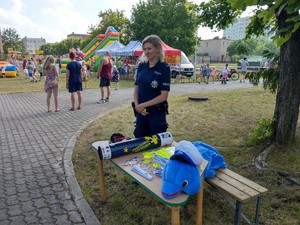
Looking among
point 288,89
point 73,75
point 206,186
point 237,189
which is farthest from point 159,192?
point 73,75

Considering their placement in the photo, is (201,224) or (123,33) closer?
(201,224)

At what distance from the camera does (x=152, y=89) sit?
125 inches

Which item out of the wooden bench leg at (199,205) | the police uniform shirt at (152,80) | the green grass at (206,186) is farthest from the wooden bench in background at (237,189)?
the police uniform shirt at (152,80)

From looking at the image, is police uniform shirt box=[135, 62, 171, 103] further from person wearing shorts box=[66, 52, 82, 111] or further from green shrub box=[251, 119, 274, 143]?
person wearing shorts box=[66, 52, 82, 111]

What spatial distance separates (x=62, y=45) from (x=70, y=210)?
97.0 meters

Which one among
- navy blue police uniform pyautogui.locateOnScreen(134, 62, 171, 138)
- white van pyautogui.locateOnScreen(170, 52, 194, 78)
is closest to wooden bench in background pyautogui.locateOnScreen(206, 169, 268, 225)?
navy blue police uniform pyautogui.locateOnScreen(134, 62, 171, 138)

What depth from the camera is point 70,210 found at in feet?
10.1

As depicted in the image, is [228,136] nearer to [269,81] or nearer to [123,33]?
[269,81]

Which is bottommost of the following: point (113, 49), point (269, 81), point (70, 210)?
point (70, 210)

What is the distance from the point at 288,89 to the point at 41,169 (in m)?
4.40

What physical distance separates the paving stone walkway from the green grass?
0.71 feet

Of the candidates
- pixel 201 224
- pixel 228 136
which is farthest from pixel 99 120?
pixel 201 224

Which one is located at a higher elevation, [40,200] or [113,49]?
[113,49]

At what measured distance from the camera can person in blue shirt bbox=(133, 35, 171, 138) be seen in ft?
10.1
